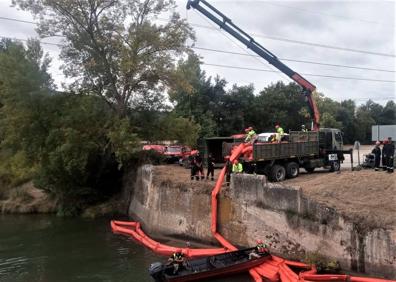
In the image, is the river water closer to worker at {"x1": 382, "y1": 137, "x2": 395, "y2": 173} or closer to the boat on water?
the boat on water

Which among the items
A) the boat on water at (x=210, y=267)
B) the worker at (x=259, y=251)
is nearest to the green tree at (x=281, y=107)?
the worker at (x=259, y=251)

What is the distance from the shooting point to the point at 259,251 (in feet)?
56.6

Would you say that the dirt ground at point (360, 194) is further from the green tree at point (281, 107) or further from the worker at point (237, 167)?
the green tree at point (281, 107)

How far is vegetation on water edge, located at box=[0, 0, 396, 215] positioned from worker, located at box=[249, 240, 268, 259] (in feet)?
43.6

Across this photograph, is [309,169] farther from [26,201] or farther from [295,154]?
[26,201]

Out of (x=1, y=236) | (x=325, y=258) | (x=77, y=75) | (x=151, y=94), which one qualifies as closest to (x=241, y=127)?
(x=151, y=94)

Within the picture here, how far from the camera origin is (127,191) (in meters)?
31.5

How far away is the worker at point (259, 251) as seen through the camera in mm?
16938

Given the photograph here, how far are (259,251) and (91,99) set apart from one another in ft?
59.0

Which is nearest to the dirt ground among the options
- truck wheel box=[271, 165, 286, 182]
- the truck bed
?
the truck bed

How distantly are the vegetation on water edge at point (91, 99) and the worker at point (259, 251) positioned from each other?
43.6ft

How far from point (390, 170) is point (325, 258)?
625 cm

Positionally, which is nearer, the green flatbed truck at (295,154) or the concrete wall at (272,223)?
the concrete wall at (272,223)

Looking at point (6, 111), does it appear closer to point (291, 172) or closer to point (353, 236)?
point (291, 172)
